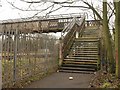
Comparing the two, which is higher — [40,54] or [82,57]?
[40,54]

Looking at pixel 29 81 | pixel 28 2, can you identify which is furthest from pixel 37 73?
pixel 28 2

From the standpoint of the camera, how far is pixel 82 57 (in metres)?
15.1

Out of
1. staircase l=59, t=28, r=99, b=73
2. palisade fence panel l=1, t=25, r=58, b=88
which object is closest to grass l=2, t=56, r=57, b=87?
palisade fence panel l=1, t=25, r=58, b=88

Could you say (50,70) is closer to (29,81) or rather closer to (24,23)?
(29,81)

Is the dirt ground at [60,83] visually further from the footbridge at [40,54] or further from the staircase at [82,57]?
the staircase at [82,57]

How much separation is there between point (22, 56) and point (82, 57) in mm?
6593

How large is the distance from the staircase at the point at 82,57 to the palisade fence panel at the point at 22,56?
1665mm

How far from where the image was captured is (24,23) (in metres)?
27.5

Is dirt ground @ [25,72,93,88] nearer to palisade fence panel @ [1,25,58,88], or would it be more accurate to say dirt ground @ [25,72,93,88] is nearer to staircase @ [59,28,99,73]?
palisade fence panel @ [1,25,58,88]

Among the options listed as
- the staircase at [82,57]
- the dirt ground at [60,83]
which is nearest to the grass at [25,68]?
the dirt ground at [60,83]

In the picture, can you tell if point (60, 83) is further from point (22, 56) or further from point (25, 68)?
point (22, 56)

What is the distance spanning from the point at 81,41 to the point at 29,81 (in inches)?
336

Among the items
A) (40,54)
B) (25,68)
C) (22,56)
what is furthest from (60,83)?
(40,54)

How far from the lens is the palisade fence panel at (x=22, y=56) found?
7.92 metres
